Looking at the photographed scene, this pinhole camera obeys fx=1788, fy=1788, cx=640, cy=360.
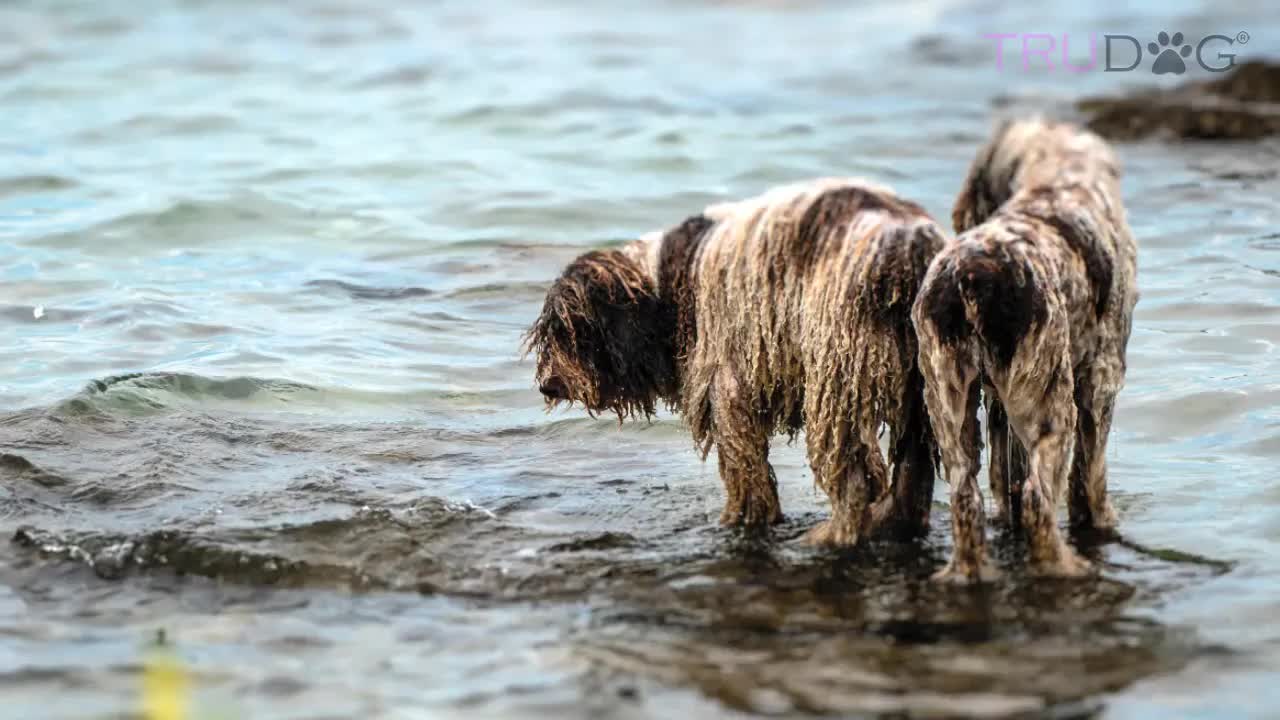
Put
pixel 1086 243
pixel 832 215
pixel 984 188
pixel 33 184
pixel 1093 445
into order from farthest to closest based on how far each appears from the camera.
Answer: pixel 33 184
pixel 984 188
pixel 1093 445
pixel 832 215
pixel 1086 243

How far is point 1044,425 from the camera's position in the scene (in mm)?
6629

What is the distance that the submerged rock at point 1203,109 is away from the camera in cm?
1641

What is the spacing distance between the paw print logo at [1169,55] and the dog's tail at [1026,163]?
42.6 feet

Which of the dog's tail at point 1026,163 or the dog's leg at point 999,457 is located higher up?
the dog's tail at point 1026,163

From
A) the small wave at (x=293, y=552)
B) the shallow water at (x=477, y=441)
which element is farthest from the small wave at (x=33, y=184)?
the small wave at (x=293, y=552)

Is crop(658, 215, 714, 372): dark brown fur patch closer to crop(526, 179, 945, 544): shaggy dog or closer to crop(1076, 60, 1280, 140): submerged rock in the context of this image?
crop(526, 179, 945, 544): shaggy dog

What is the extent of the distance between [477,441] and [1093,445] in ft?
11.2

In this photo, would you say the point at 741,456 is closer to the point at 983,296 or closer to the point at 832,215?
the point at 832,215

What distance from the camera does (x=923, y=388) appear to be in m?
6.88

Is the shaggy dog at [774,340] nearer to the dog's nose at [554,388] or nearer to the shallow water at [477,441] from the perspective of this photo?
the dog's nose at [554,388]

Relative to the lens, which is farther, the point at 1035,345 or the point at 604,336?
the point at 604,336

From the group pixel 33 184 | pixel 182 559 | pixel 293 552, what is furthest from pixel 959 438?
pixel 33 184

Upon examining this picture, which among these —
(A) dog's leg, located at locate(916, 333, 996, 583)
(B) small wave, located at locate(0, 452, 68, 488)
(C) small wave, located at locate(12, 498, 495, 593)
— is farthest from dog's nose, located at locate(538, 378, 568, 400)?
(B) small wave, located at locate(0, 452, 68, 488)

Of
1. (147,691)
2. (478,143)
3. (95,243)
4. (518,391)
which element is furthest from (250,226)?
(147,691)
